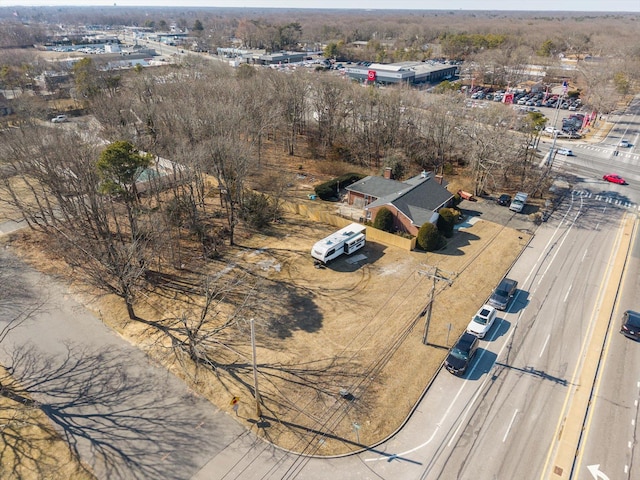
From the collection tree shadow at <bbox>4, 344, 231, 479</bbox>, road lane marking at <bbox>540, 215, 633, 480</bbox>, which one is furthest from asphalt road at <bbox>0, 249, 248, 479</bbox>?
road lane marking at <bbox>540, 215, 633, 480</bbox>

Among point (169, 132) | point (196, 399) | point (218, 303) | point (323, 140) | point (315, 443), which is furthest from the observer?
point (323, 140)

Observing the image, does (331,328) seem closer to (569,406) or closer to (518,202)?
(569,406)

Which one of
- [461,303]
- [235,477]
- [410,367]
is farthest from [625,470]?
[235,477]

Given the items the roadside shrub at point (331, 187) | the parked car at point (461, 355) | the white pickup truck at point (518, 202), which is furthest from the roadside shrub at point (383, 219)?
the white pickup truck at point (518, 202)

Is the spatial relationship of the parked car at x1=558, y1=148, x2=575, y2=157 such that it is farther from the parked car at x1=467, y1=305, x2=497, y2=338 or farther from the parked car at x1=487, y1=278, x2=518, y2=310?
the parked car at x1=467, y1=305, x2=497, y2=338

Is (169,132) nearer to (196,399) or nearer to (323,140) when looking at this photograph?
(323,140)

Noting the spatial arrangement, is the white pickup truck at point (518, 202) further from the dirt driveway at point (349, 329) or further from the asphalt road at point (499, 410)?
the asphalt road at point (499, 410)

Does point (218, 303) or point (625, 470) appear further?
point (218, 303)
